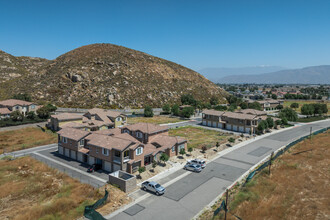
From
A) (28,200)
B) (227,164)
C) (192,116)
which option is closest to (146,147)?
(227,164)

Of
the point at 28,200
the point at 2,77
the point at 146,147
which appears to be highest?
the point at 2,77

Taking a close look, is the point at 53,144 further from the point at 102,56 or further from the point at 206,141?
the point at 102,56

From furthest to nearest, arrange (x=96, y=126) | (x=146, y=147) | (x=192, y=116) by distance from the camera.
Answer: (x=192, y=116)
(x=96, y=126)
(x=146, y=147)

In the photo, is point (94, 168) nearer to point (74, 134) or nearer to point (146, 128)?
point (74, 134)

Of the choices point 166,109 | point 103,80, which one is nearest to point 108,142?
point 166,109


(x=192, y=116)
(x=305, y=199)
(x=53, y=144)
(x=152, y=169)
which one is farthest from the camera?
(x=192, y=116)

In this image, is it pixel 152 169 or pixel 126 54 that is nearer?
pixel 152 169

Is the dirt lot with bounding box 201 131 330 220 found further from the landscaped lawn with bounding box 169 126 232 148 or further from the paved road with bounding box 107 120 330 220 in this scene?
the landscaped lawn with bounding box 169 126 232 148

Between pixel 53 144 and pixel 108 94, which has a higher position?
pixel 108 94

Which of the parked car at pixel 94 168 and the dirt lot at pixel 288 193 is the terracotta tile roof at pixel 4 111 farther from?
the dirt lot at pixel 288 193
